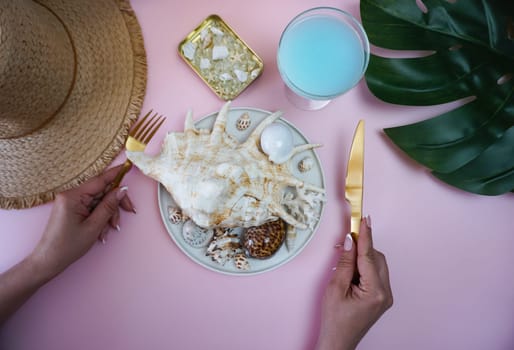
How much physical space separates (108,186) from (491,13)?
0.79 metres

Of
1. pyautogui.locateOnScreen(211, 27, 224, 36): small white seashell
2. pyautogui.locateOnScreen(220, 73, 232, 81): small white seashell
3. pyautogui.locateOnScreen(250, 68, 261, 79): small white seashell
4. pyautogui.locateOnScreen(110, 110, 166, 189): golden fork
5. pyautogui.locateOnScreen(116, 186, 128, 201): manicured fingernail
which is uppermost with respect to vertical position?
pyautogui.locateOnScreen(211, 27, 224, 36): small white seashell

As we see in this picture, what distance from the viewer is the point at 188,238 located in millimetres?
622

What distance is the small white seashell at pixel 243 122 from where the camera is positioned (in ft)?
2.10

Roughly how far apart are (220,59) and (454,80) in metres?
0.46

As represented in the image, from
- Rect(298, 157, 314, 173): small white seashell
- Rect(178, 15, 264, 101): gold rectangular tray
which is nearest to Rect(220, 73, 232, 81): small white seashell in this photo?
Rect(178, 15, 264, 101): gold rectangular tray

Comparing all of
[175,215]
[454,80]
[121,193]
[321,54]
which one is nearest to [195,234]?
[175,215]

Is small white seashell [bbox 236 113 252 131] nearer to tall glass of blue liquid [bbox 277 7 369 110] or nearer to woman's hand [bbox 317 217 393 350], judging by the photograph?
tall glass of blue liquid [bbox 277 7 369 110]

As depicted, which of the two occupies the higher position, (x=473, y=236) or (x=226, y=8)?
(x=226, y=8)

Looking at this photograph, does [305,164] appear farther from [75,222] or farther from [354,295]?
[75,222]

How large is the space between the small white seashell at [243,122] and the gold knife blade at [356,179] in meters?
0.21

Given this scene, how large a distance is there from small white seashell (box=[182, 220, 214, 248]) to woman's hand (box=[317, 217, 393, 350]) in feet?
0.85

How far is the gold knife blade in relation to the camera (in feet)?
2.11

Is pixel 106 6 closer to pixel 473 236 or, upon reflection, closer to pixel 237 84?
pixel 237 84

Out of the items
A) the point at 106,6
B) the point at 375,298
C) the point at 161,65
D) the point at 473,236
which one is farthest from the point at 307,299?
the point at 106,6
